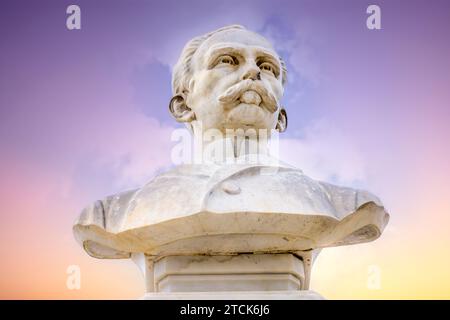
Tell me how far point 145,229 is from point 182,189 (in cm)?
43

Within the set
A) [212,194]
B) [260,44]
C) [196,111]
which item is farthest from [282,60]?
[212,194]

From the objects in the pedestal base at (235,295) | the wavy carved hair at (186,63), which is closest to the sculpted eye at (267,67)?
the wavy carved hair at (186,63)

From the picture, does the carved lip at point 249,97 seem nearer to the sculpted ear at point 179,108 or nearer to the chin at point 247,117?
the chin at point 247,117

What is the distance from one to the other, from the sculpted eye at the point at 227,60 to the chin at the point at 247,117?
45cm

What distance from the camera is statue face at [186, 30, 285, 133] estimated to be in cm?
573

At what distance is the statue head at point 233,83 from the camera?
573 centimetres

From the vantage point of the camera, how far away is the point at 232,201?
190 inches

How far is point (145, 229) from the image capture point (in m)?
4.89

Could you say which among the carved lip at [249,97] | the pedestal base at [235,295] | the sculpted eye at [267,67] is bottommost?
the pedestal base at [235,295]

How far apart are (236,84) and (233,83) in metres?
0.05

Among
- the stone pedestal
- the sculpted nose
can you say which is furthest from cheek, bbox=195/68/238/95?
the stone pedestal

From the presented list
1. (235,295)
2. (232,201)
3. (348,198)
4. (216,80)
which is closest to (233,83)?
(216,80)

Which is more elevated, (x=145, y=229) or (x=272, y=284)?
(x=145, y=229)

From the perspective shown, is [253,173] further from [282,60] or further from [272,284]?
[282,60]
